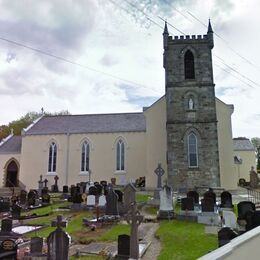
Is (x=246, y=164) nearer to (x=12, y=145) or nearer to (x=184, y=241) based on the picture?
(x=12, y=145)

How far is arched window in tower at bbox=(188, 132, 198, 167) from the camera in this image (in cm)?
2428

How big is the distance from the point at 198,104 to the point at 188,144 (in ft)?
11.6

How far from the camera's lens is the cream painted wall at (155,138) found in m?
26.6

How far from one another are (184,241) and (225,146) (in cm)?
1768

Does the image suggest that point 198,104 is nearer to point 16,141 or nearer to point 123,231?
point 123,231

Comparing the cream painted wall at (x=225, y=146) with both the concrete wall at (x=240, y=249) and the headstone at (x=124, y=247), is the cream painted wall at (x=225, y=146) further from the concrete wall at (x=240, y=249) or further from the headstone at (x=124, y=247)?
the concrete wall at (x=240, y=249)

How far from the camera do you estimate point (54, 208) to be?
1766 centimetres

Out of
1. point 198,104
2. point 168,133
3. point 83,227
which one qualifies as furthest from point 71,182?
point 83,227

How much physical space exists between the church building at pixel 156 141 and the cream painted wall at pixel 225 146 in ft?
0.28

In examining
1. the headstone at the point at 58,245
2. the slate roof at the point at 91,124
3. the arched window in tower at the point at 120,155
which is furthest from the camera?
the slate roof at the point at 91,124

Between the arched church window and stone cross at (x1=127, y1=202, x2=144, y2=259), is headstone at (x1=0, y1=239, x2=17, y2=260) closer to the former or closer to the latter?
stone cross at (x1=127, y1=202, x2=144, y2=259)

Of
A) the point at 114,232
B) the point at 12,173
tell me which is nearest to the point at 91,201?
the point at 114,232

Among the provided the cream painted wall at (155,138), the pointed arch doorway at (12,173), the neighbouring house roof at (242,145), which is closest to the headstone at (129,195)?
the cream painted wall at (155,138)

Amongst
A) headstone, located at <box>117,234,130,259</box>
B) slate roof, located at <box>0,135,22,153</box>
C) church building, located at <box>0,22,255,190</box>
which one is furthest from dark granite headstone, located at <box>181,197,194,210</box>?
slate roof, located at <box>0,135,22,153</box>
